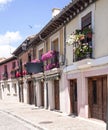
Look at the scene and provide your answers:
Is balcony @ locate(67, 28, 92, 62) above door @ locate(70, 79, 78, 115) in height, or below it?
above

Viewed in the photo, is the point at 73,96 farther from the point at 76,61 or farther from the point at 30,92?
the point at 30,92

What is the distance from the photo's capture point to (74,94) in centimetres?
1655

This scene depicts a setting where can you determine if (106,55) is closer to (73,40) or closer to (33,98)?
(73,40)

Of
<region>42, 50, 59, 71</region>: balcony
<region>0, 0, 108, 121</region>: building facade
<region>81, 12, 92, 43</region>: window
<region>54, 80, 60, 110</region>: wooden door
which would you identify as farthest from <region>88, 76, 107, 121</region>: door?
<region>54, 80, 60, 110</region>: wooden door

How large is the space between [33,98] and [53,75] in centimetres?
842

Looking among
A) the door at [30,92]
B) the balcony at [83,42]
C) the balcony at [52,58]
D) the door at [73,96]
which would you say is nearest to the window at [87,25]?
the balcony at [83,42]

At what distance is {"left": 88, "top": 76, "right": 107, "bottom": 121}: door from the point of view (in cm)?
1305

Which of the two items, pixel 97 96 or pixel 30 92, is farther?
pixel 30 92

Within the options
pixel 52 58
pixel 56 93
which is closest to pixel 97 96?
pixel 52 58

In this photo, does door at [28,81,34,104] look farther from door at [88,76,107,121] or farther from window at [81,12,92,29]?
window at [81,12,92,29]

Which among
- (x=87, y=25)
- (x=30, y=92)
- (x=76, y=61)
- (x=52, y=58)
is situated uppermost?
(x=87, y=25)

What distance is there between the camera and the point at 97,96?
537 inches

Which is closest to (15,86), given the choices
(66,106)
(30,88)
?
(30,88)

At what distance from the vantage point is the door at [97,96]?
Result: 1305cm
